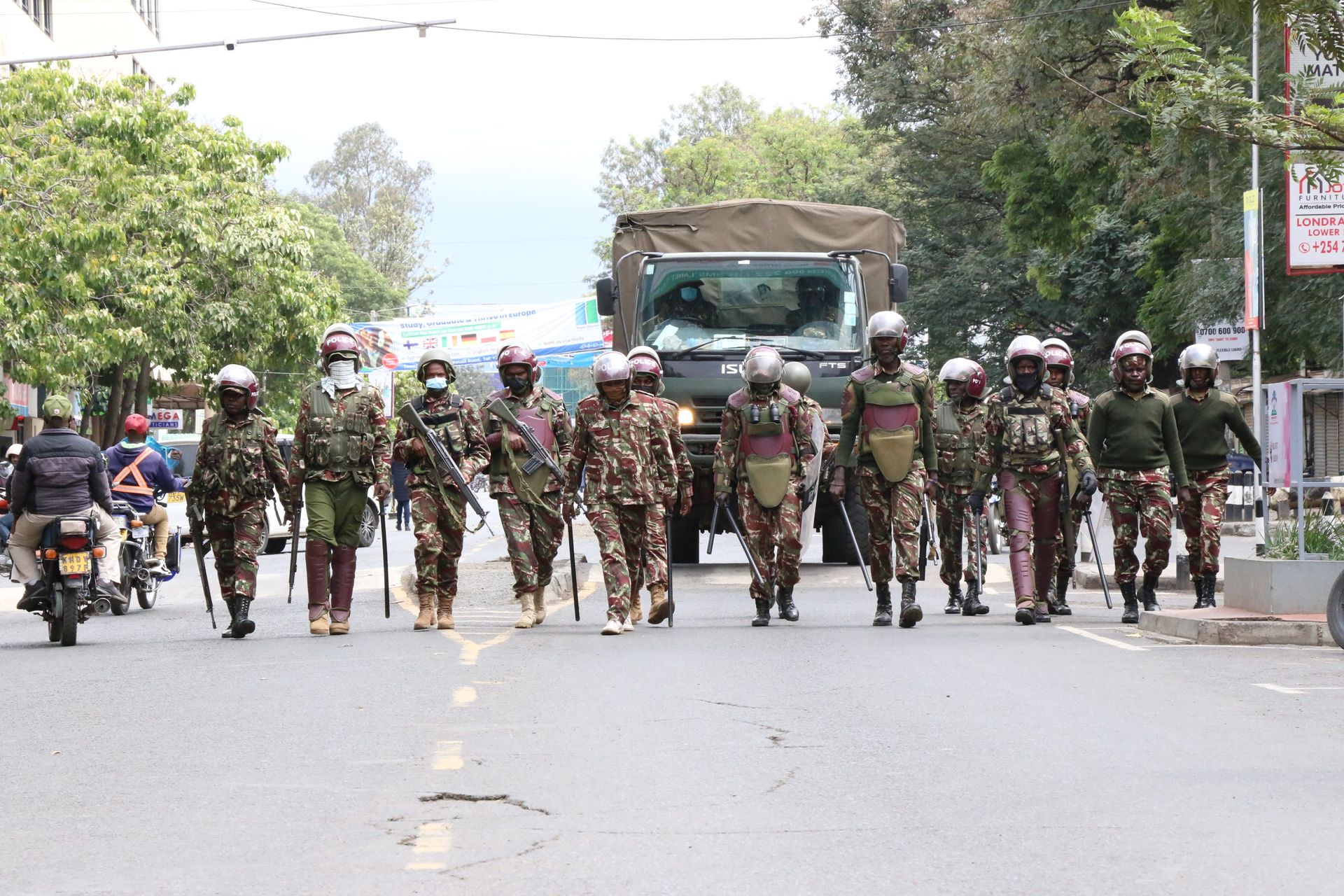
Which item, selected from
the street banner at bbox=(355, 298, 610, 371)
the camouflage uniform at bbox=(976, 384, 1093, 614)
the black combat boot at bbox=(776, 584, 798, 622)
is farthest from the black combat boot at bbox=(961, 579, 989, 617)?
the street banner at bbox=(355, 298, 610, 371)

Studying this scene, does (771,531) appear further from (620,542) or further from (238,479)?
(238,479)

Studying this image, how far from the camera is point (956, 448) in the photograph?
14656 mm

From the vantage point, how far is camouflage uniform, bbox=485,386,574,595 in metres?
13.3

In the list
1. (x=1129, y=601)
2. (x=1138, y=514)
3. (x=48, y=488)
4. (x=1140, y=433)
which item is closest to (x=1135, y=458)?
(x=1140, y=433)

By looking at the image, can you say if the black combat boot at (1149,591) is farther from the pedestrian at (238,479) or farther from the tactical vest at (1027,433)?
the pedestrian at (238,479)

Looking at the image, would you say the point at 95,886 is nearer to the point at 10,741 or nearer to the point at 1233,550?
the point at 10,741

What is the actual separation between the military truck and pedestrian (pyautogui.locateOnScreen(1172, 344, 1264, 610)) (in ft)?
14.2

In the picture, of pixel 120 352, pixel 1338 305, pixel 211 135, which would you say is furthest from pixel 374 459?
pixel 211 135

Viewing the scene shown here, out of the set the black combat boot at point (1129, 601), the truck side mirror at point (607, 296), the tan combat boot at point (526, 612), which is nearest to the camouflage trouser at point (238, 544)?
the tan combat boot at point (526, 612)

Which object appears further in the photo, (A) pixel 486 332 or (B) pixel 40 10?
(B) pixel 40 10

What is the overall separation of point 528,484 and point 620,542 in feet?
2.52

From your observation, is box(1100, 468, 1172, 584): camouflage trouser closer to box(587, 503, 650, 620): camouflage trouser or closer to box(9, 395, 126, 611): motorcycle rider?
box(587, 503, 650, 620): camouflage trouser

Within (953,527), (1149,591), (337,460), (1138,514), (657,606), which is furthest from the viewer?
(953,527)

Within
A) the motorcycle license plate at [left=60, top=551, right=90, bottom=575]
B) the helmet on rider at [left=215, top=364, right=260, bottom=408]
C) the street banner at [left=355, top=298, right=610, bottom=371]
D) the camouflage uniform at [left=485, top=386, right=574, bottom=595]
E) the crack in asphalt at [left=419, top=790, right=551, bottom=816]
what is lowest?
the crack in asphalt at [left=419, top=790, right=551, bottom=816]
